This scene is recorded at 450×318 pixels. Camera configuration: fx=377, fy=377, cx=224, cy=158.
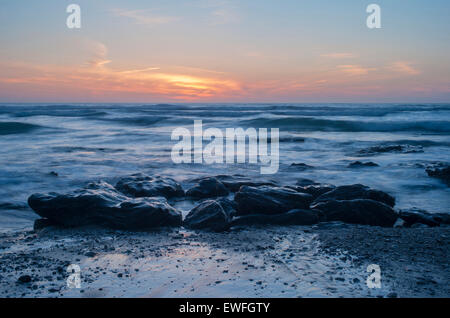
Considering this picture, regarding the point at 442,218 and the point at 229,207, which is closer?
the point at 442,218

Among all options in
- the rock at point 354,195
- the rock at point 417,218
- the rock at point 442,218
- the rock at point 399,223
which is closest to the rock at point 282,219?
the rock at point 354,195

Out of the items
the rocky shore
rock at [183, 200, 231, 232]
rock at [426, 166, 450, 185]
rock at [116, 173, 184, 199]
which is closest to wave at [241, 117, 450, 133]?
rock at [426, 166, 450, 185]

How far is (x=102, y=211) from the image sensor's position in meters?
4.80

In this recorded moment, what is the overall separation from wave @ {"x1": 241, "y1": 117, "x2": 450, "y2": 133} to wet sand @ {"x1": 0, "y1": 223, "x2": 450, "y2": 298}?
73.3 feet

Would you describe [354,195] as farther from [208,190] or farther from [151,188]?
[151,188]

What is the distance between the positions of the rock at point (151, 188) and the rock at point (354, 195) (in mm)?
2460

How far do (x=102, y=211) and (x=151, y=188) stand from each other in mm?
1754

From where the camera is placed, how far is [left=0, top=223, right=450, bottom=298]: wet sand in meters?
2.95

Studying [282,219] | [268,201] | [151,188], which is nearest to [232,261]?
[282,219]

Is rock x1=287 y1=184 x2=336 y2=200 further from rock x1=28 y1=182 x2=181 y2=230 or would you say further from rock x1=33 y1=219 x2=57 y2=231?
rock x1=33 y1=219 x2=57 y2=231

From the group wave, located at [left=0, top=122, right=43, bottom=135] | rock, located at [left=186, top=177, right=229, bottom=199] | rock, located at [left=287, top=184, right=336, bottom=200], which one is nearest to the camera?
rock, located at [left=287, top=184, right=336, bottom=200]

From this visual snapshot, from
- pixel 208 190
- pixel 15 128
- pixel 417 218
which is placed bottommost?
pixel 417 218

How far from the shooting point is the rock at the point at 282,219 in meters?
4.86

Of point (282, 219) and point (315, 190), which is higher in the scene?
point (315, 190)
